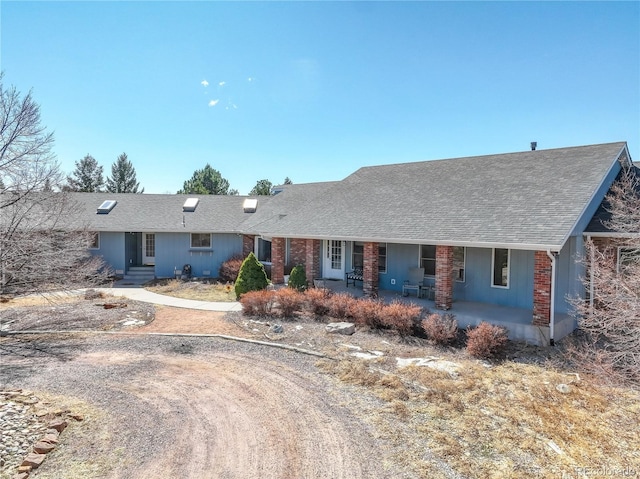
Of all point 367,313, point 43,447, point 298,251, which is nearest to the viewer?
point 43,447

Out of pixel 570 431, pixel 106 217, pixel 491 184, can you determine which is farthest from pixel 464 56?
pixel 106 217

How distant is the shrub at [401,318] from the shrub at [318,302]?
232 centimetres

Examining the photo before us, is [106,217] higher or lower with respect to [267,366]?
higher

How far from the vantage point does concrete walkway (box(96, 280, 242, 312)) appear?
13656mm

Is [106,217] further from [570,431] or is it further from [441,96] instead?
[570,431]

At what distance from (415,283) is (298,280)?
4721 mm

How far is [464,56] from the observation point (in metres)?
13.1

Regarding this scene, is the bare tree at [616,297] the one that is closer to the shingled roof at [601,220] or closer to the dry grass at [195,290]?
the shingled roof at [601,220]

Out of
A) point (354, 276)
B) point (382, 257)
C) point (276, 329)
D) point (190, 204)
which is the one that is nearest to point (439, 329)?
point (276, 329)

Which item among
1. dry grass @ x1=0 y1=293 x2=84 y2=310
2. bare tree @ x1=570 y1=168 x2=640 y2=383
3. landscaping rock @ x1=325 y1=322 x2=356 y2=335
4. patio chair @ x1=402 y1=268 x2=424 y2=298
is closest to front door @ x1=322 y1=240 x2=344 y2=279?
patio chair @ x1=402 y1=268 x2=424 y2=298

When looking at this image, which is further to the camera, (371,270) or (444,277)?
(371,270)

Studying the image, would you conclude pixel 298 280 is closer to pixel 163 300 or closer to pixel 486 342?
pixel 163 300

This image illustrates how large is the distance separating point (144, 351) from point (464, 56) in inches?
570

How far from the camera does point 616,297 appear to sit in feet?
18.7
